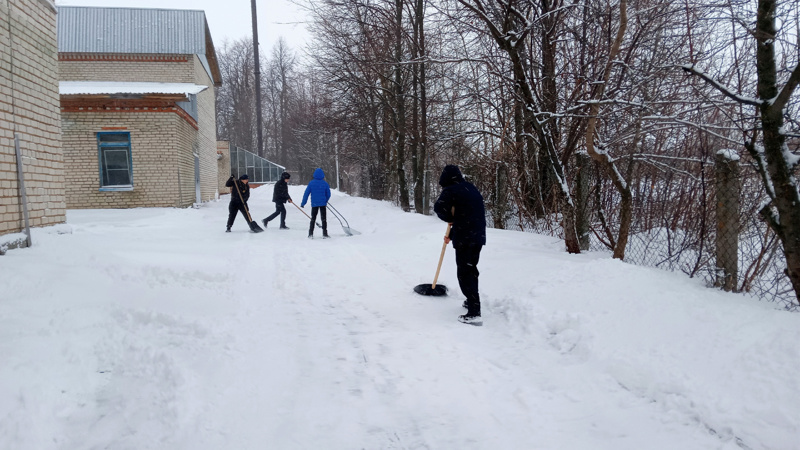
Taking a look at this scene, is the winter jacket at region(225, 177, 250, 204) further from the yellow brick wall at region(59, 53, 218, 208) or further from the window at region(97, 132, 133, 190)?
the window at region(97, 132, 133, 190)

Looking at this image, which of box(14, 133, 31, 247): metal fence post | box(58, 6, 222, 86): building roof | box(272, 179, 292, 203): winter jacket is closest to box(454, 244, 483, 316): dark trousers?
box(14, 133, 31, 247): metal fence post

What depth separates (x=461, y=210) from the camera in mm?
5211

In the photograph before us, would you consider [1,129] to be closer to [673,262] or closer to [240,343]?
[240,343]

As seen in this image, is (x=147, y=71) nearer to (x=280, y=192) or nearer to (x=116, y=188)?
(x=116, y=188)

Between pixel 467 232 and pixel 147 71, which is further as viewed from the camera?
pixel 147 71

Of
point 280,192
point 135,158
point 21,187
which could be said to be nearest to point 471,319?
point 21,187

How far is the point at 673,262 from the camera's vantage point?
562cm

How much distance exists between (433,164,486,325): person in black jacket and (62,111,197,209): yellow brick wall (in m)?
12.6

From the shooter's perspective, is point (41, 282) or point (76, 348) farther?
point (41, 282)

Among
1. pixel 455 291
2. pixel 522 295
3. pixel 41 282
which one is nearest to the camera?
pixel 41 282

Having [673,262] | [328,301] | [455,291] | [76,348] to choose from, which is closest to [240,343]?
[76,348]

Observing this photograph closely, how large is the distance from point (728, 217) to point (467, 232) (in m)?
2.51

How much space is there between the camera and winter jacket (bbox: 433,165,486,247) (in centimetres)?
515

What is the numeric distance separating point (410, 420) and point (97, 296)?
3149 mm
